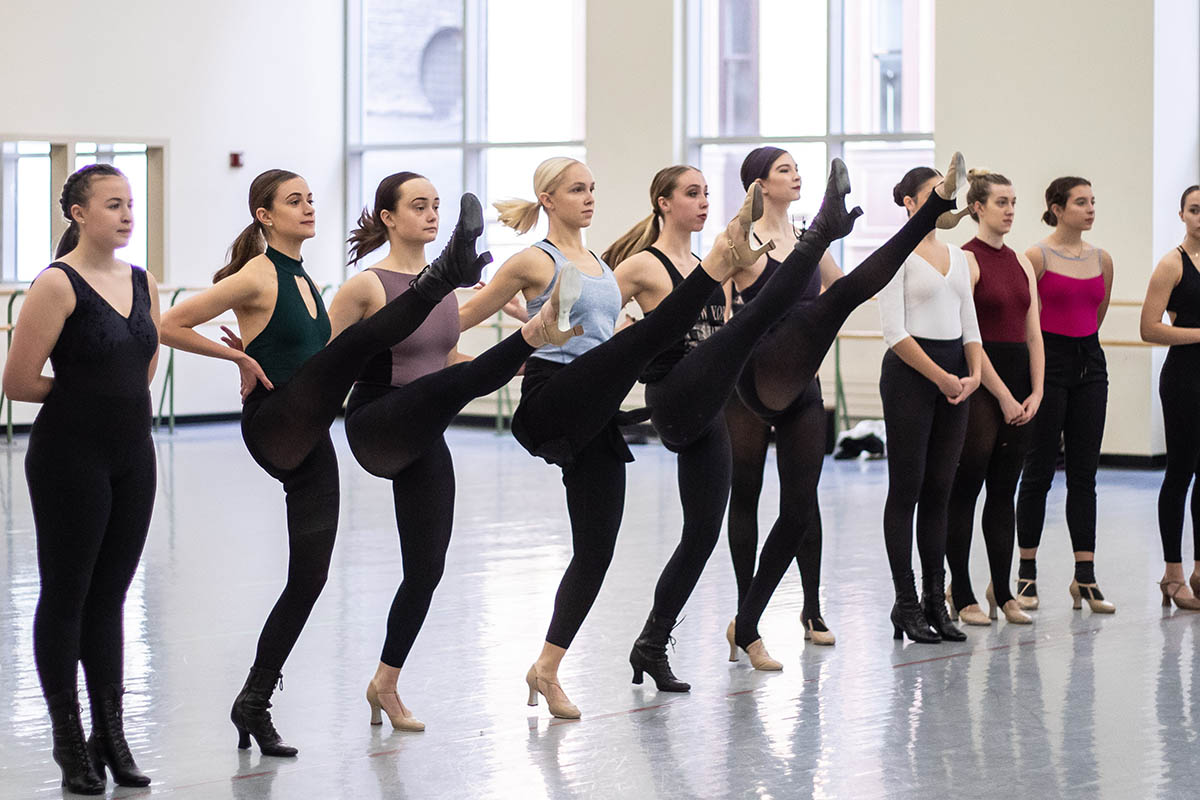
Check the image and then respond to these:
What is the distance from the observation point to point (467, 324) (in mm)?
4027

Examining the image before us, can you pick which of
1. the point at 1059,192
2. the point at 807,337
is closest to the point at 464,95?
the point at 1059,192

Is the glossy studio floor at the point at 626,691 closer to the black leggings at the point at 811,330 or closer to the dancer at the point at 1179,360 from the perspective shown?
the dancer at the point at 1179,360

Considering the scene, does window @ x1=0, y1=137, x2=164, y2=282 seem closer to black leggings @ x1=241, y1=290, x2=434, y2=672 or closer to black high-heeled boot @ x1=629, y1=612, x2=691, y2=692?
black high-heeled boot @ x1=629, y1=612, x2=691, y2=692

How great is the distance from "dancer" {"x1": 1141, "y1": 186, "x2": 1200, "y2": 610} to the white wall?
886cm

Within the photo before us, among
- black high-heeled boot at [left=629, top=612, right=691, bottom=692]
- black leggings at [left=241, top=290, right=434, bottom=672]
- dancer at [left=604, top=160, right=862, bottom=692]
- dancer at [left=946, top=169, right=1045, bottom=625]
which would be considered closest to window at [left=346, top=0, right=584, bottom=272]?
dancer at [left=946, top=169, right=1045, bottom=625]

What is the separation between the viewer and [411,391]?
3777 millimetres

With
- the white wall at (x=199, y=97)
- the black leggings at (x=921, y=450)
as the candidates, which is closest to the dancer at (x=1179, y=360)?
the black leggings at (x=921, y=450)

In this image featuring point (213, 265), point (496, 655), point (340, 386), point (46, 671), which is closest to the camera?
point (46, 671)

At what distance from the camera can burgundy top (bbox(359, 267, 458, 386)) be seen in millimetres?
3879

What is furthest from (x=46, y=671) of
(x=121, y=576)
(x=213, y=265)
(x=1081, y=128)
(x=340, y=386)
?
(x=213, y=265)

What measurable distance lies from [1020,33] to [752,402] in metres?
6.41

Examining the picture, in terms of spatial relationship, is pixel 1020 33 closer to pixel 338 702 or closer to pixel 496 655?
pixel 496 655

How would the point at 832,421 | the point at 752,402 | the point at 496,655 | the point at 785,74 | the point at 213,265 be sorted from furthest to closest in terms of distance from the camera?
1. the point at 213,265
2. the point at 785,74
3. the point at 832,421
4. the point at 496,655
5. the point at 752,402

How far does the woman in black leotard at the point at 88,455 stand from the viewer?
11.0 ft
